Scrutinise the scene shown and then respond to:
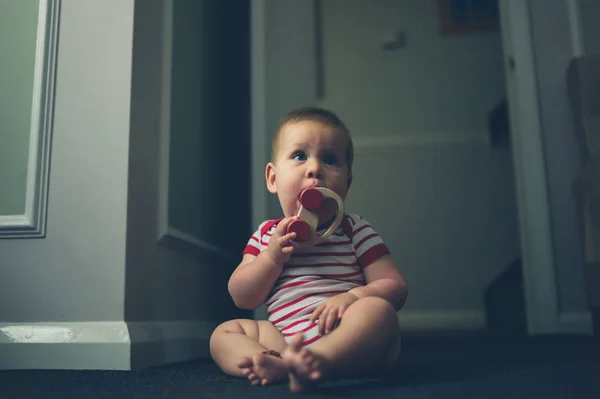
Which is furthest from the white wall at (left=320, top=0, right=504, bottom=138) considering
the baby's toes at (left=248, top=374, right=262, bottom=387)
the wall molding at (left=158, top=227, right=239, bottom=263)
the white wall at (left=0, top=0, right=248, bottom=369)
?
the baby's toes at (left=248, top=374, right=262, bottom=387)

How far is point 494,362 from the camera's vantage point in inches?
36.8

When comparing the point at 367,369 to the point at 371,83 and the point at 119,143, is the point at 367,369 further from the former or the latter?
the point at 371,83

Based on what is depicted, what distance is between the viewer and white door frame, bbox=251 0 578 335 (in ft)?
5.18

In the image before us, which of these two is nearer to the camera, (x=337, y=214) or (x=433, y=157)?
(x=337, y=214)

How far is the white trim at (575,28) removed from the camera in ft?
6.00

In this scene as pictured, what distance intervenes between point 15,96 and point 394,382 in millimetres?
819

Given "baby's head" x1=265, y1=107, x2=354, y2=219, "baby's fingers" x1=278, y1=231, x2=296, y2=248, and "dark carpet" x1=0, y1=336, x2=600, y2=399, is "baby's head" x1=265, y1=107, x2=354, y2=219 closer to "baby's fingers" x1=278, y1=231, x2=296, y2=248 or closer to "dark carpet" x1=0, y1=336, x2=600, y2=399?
"baby's fingers" x1=278, y1=231, x2=296, y2=248

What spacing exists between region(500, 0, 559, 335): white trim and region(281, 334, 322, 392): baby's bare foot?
4.43 feet

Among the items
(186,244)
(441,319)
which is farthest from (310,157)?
(441,319)

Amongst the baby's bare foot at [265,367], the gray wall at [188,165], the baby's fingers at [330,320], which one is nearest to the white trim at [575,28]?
the gray wall at [188,165]

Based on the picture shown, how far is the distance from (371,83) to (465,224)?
0.83 metres

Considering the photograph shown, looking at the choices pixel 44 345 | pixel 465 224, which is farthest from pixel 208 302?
pixel 465 224

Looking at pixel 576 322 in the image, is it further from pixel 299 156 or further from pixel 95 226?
pixel 95 226

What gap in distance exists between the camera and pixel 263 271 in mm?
797
